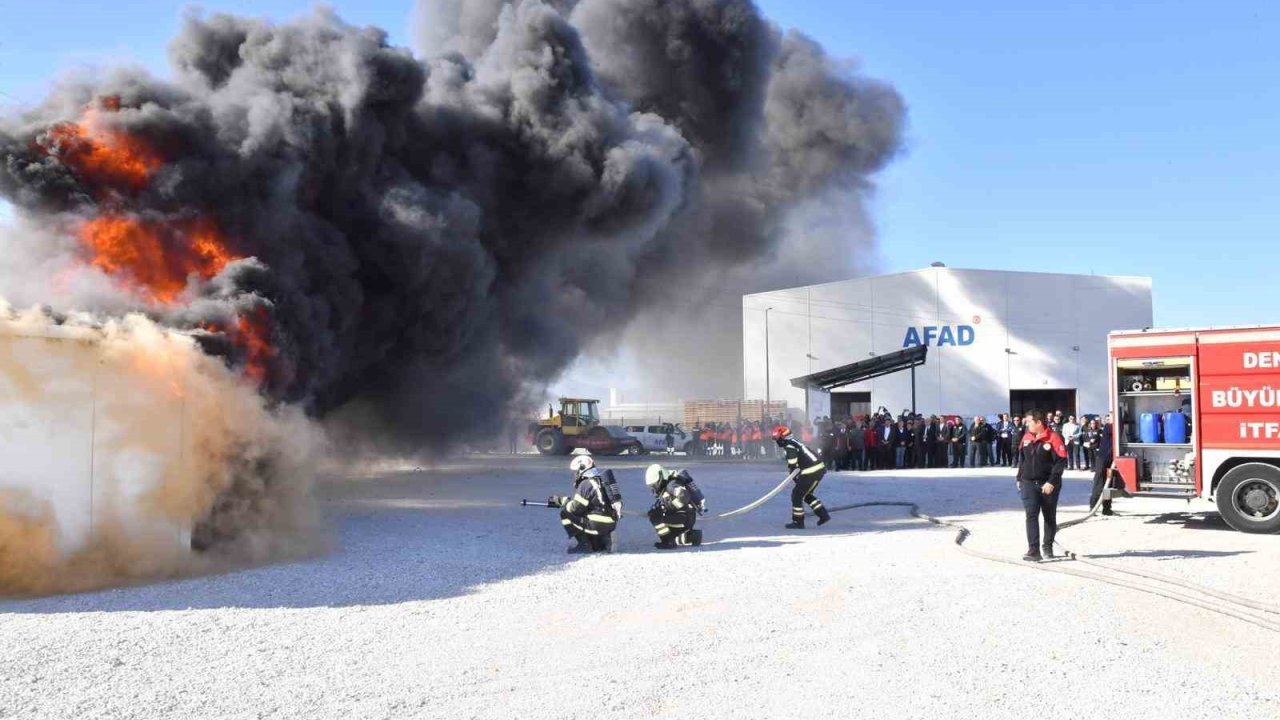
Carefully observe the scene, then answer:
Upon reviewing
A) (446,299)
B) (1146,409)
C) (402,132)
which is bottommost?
(1146,409)

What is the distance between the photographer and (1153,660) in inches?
230

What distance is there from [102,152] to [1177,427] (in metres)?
14.8

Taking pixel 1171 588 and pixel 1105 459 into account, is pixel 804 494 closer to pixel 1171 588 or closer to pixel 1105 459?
pixel 1105 459

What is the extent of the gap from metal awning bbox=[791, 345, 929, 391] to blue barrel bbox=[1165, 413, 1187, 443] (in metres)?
14.2

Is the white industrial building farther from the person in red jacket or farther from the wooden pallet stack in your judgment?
the person in red jacket

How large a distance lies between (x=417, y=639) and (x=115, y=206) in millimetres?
8637

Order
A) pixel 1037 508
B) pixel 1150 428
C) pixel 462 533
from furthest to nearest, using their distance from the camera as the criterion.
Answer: pixel 1150 428, pixel 462 533, pixel 1037 508

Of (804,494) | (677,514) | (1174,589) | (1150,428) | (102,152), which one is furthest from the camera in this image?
(1150,428)

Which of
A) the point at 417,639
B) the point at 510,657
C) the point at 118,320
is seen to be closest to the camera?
the point at 510,657

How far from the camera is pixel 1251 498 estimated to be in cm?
1155

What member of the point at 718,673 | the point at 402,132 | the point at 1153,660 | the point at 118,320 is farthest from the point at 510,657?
the point at 402,132

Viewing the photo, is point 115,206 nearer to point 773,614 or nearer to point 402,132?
point 402,132

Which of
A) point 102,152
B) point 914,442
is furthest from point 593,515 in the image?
point 914,442

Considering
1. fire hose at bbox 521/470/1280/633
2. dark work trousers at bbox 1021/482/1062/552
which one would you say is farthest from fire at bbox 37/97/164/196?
dark work trousers at bbox 1021/482/1062/552
